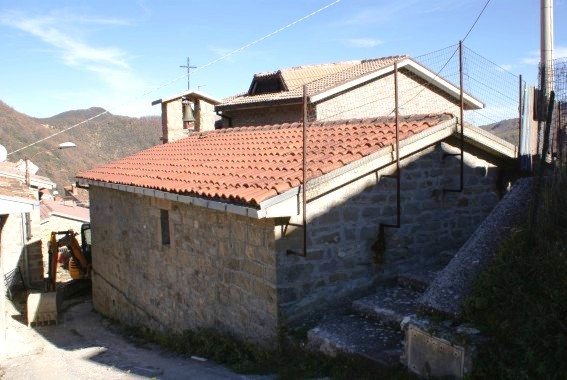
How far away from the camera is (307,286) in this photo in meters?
6.29

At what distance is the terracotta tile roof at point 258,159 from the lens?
20.4 feet

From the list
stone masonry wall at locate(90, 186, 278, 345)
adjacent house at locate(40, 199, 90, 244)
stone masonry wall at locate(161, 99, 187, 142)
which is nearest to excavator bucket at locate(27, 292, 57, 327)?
stone masonry wall at locate(90, 186, 278, 345)

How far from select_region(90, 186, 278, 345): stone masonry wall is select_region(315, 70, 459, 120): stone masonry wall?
8120 millimetres

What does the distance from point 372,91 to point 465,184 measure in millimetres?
10730

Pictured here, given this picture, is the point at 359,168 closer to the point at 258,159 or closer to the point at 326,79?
the point at 258,159

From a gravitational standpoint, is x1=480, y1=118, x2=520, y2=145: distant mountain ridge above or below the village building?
above

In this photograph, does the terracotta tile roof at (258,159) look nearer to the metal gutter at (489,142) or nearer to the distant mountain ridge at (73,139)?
the metal gutter at (489,142)

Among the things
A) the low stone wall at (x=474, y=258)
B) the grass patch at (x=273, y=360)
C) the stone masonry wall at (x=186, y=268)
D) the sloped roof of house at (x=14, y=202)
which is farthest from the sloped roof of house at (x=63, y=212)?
the low stone wall at (x=474, y=258)

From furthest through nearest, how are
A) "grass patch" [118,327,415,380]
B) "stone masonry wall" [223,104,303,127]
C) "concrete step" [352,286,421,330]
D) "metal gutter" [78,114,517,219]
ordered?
"stone masonry wall" [223,104,303,127] → "concrete step" [352,286,421,330] → "metal gutter" [78,114,517,219] → "grass patch" [118,327,415,380]

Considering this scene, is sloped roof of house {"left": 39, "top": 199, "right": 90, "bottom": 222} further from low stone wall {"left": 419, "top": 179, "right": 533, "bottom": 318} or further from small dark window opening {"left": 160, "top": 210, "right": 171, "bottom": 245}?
low stone wall {"left": 419, "top": 179, "right": 533, "bottom": 318}

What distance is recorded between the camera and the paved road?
6698 millimetres

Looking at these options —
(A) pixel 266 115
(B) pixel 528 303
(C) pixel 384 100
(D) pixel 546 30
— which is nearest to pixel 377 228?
(B) pixel 528 303

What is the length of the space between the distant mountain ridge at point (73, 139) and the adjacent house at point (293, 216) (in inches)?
1346

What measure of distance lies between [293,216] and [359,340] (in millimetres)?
1564
